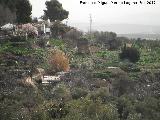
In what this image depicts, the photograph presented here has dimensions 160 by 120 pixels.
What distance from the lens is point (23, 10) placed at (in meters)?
53.1

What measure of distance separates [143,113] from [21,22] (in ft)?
93.9

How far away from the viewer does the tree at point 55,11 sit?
71281 mm

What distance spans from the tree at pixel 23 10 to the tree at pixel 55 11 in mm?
16928

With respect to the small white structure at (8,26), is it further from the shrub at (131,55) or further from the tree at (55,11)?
the tree at (55,11)

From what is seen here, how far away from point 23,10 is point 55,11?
19217 mm

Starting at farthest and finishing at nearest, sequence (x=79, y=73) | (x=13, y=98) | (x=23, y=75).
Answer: (x=79, y=73), (x=23, y=75), (x=13, y=98)

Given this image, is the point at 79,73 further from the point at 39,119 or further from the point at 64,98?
the point at 39,119

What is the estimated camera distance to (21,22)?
55.3 metres

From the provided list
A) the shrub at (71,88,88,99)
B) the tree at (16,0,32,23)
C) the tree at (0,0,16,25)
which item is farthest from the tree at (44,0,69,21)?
the shrub at (71,88,88,99)

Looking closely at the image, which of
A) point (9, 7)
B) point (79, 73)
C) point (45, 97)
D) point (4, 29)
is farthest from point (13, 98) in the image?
point (4, 29)

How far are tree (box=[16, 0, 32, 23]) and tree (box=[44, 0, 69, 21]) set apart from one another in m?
16.9

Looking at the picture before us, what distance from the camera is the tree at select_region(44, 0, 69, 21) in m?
71.3

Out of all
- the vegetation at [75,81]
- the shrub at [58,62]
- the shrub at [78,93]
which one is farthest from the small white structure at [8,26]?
the shrub at [78,93]

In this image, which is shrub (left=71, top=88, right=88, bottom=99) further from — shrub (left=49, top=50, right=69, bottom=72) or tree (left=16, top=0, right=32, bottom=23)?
tree (left=16, top=0, right=32, bottom=23)
